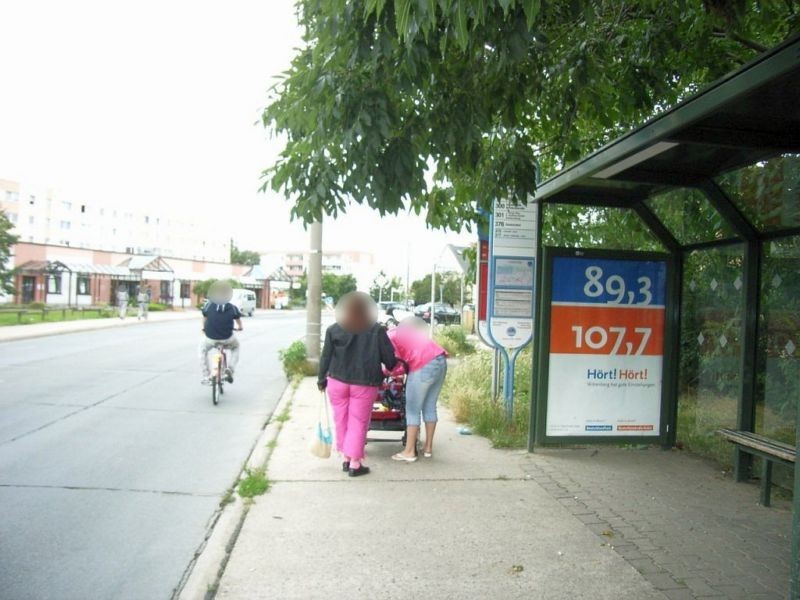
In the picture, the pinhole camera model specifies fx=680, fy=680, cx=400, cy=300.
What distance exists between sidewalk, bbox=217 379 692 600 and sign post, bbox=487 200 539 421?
2073 mm

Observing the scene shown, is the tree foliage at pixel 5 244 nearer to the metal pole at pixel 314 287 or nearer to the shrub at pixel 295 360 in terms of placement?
the shrub at pixel 295 360

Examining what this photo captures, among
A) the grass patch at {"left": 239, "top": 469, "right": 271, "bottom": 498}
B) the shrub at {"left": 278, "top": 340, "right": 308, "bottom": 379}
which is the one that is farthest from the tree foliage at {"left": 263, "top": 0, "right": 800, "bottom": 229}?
the shrub at {"left": 278, "top": 340, "right": 308, "bottom": 379}

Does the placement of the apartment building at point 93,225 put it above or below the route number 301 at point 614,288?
above

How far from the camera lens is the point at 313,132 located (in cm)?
498

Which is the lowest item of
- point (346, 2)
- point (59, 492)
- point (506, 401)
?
point (59, 492)

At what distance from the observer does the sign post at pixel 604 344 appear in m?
6.98

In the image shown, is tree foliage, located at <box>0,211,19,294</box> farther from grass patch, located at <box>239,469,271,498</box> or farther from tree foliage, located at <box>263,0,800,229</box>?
grass patch, located at <box>239,469,271,498</box>

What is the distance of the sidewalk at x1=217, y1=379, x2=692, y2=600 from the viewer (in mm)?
3883

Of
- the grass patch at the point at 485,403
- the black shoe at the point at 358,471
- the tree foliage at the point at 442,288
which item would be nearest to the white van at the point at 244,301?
the tree foliage at the point at 442,288

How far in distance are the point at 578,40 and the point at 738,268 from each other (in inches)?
Answer: 110

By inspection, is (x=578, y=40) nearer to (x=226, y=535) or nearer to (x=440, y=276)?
(x=226, y=535)

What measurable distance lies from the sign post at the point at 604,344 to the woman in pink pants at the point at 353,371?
1.83 metres

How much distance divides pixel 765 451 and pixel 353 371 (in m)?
3.43

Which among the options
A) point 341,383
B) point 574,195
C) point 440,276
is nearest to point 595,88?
point 574,195
